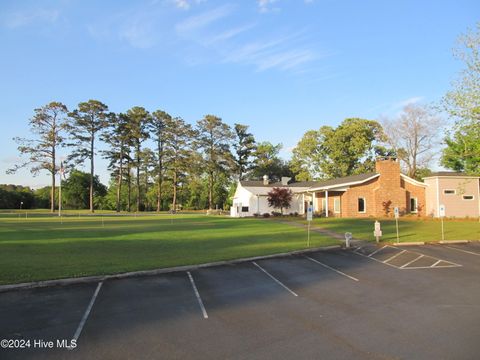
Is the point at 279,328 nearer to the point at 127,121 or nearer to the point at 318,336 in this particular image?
the point at 318,336

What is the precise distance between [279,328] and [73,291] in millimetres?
5263

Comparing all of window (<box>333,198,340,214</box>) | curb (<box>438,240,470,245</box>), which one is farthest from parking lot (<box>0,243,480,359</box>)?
window (<box>333,198,340,214</box>)

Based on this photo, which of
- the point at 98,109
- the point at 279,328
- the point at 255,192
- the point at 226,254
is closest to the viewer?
the point at 279,328

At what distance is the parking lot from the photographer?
5684 millimetres

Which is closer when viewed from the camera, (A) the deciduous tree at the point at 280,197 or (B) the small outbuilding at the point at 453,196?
(B) the small outbuilding at the point at 453,196

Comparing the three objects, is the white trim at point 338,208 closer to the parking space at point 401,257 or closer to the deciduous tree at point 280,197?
the deciduous tree at point 280,197

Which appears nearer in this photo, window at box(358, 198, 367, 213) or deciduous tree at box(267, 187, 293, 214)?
window at box(358, 198, 367, 213)

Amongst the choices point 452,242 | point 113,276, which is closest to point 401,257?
point 452,242

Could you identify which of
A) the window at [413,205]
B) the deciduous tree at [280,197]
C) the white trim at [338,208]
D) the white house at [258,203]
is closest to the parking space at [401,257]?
the white trim at [338,208]

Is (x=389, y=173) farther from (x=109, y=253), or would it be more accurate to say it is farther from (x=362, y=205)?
(x=109, y=253)

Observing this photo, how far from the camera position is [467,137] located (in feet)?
68.6

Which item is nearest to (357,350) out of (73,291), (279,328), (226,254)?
(279,328)

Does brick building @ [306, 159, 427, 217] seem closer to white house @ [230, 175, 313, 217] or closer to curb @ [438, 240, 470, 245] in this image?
white house @ [230, 175, 313, 217]

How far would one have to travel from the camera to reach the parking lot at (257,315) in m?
5.68
